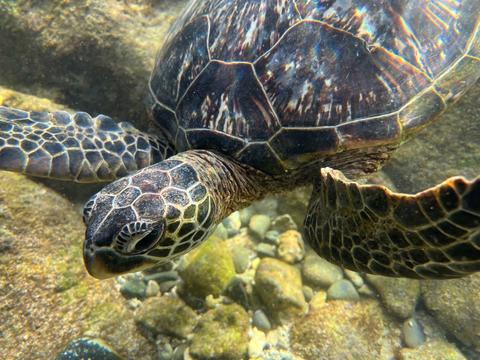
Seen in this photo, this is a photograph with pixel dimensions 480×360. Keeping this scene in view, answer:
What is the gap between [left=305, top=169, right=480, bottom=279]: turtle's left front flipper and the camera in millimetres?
1501

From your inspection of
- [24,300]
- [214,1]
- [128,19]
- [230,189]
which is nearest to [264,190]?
[230,189]

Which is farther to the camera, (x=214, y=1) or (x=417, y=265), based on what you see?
(x=214, y=1)

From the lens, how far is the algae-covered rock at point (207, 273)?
126 inches

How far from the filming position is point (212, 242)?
350 cm

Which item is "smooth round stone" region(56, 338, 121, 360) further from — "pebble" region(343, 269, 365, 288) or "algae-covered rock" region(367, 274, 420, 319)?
"algae-covered rock" region(367, 274, 420, 319)

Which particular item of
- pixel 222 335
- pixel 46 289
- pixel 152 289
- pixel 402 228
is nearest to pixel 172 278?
pixel 152 289

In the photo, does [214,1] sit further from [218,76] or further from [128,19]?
[128,19]

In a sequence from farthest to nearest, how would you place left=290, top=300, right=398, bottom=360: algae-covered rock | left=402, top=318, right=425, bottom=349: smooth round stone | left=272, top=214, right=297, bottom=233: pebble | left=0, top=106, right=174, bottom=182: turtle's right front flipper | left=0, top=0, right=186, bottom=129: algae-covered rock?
left=0, top=0, right=186, bottom=129: algae-covered rock < left=272, top=214, right=297, bottom=233: pebble < left=402, top=318, right=425, bottom=349: smooth round stone < left=290, top=300, right=398, bottom=360: algae-covered rock < left=0, top=106, right=174, bottom=182: turtle's right front flipper

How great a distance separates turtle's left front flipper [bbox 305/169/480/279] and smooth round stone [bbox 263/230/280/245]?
4.93ft

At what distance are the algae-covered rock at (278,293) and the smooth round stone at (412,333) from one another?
1.16m

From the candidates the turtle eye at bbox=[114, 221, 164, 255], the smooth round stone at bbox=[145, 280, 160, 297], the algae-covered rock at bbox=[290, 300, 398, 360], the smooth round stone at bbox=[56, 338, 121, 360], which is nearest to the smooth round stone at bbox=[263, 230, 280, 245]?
the algae-covered rock at bbox=[290, 300, 398, 360]

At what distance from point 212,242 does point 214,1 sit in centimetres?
237

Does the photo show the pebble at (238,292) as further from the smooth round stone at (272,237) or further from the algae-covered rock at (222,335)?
the smooth round stone at (272,237)

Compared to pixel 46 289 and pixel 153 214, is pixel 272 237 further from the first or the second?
pixel 46 289
